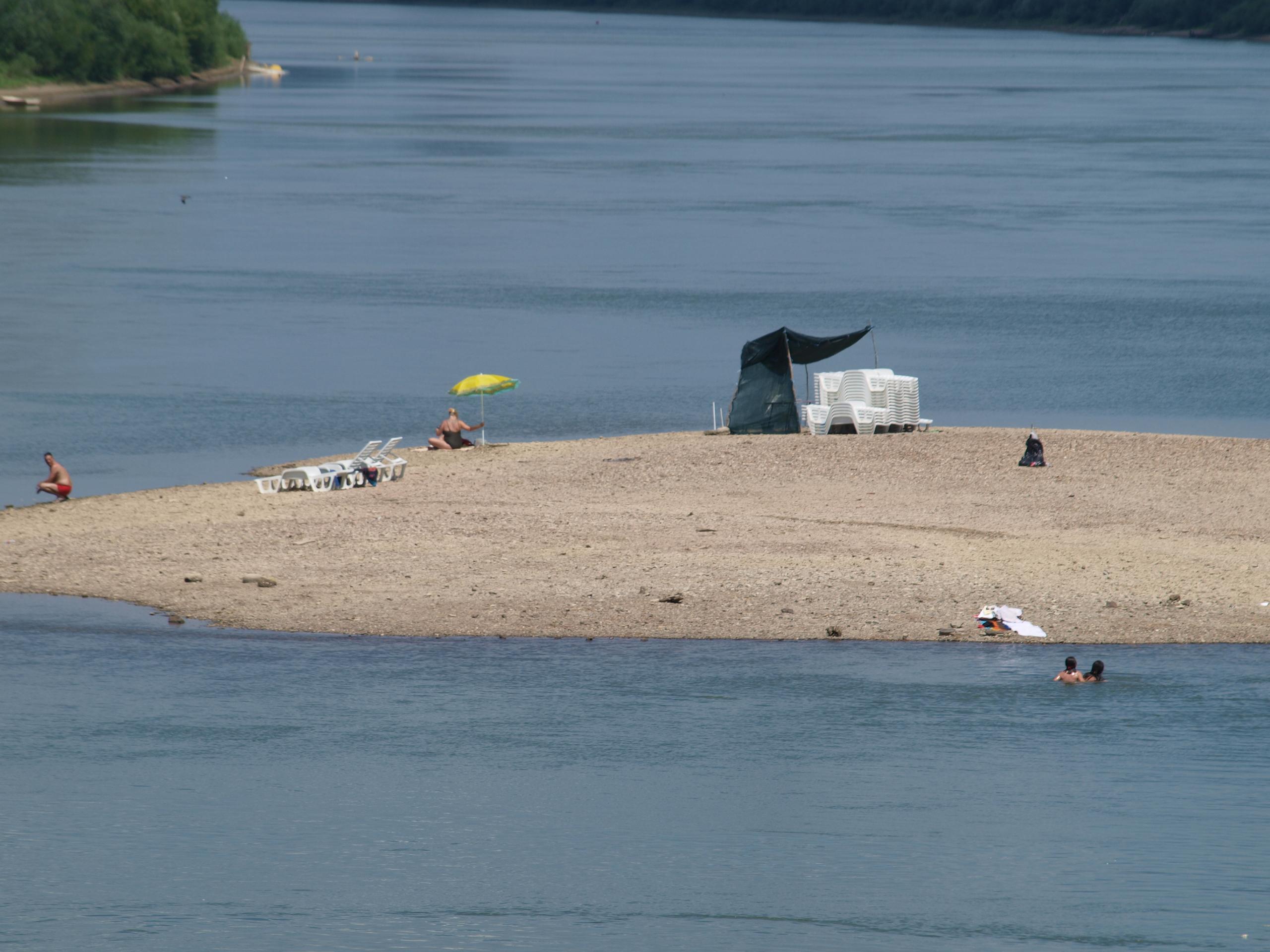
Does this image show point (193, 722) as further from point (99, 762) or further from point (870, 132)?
point (870, 132)

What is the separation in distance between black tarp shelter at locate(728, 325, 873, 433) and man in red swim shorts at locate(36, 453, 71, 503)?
42.2 feet

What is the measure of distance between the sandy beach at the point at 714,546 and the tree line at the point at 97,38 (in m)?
113

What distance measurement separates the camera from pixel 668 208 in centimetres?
8125

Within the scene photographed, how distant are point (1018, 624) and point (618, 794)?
7245mm

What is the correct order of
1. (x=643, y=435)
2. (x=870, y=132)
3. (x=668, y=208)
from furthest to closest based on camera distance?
(x=870, y=132)
(x=668, y=208)
(x=643, y=435)

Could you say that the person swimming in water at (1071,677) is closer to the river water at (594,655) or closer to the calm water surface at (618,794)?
the calm water surface at (618,794)

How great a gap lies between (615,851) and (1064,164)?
85.0 m

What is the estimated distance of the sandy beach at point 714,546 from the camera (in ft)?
85.4

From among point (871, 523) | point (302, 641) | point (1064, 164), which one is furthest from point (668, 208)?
point (302, 641)

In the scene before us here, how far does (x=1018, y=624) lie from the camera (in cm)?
2538

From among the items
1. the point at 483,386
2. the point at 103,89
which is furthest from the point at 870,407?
the point at 103,89

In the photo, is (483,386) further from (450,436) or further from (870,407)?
(870,407)

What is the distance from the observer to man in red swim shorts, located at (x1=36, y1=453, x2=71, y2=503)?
1248 inches

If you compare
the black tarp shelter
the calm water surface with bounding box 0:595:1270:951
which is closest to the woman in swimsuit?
the black tarp shelter
